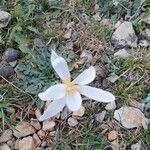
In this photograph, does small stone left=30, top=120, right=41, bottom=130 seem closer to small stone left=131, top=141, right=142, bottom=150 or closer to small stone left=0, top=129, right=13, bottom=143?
small stone left=0, top=129, right=13, bottom=143

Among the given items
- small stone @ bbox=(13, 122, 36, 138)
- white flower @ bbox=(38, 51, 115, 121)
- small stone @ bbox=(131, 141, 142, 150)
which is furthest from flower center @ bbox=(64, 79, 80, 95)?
small stone @ bbox=(131, 141, 142, 150)

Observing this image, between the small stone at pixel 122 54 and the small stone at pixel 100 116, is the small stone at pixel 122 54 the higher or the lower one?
the higher one

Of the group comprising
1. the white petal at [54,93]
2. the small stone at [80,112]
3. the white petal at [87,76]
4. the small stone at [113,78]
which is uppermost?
the white petal at [87,76]

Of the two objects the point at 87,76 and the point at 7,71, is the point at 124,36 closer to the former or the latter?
the point at 87,76

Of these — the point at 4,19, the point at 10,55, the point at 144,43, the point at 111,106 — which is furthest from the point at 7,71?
the point at 144,43

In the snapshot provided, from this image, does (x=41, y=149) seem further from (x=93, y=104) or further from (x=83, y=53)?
(x=83, y=53)

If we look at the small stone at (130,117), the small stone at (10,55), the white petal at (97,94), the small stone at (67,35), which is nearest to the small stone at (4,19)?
the small stone at (10,55)

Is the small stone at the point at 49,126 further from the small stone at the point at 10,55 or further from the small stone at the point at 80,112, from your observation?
the small stone at the point at 10,55

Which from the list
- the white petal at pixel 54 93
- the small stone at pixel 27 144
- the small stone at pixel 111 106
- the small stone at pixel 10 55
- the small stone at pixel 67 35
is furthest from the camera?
the small stone at pixel 67 35
